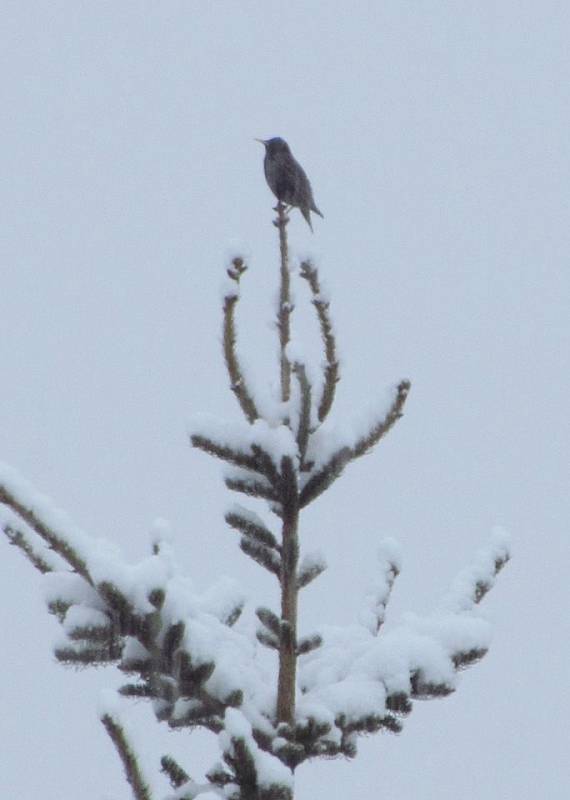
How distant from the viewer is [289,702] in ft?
8.87

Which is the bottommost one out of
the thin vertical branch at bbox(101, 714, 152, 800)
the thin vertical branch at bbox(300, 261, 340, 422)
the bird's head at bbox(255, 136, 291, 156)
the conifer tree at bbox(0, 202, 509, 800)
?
the thin vertical branch at bbox(101, 714, 152, 800)

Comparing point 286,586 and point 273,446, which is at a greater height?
point 273,446

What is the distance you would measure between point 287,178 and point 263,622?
4.25 meters

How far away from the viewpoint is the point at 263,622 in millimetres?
2770

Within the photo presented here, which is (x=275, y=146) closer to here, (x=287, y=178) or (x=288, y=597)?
(x=287, y=178)

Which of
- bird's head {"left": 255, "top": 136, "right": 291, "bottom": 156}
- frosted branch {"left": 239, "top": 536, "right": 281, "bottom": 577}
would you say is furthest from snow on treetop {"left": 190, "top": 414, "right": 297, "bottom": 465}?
bird's head {"left": 255, "top": 136, "right": 291, "bottom": 156}

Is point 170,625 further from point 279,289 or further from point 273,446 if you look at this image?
point 279,289

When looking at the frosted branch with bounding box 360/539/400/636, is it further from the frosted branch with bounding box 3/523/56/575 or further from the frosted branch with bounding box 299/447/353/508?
the frosted branch with bounding box 3/523/56/575

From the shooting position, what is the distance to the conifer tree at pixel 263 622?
2291 millimetres

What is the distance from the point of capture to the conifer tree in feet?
7.52

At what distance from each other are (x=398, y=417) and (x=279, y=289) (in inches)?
17.8

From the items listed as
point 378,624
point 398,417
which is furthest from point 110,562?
point 378,624

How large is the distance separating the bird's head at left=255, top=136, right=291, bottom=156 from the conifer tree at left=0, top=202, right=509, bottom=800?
4136mm

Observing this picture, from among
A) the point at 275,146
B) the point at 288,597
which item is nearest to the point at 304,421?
the point at 288,597
